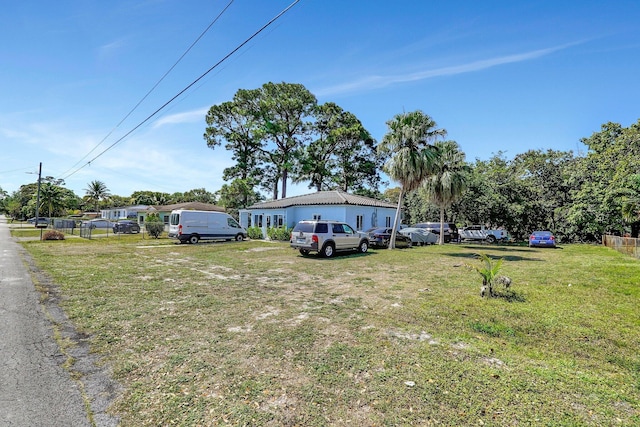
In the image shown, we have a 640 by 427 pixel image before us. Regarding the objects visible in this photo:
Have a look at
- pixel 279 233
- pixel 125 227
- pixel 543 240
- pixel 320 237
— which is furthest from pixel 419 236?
pixel 125 227

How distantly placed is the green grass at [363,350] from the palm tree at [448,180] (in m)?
15.4

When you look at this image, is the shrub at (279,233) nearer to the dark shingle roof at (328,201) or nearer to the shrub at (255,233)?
the shrub at (255,233)

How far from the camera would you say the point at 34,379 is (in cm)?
366

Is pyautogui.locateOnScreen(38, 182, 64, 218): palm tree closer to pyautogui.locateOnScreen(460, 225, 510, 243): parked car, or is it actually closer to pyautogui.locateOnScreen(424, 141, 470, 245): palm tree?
pyautogui.locateOnScreen(424, 141, 470, 245): palm tree

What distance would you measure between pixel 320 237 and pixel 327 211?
10120 mm

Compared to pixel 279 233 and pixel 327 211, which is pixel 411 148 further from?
pixel 279 233

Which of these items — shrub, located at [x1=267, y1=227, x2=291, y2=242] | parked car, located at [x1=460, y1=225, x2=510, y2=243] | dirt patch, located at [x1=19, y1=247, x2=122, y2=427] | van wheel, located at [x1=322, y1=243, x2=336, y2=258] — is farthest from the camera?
parked car, located at [x1=460, y1=225, x2=510, y2=243]

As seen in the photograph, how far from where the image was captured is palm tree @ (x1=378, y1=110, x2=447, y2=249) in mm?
19328

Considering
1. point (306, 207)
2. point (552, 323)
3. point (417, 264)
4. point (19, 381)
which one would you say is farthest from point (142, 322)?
point (306, 207)

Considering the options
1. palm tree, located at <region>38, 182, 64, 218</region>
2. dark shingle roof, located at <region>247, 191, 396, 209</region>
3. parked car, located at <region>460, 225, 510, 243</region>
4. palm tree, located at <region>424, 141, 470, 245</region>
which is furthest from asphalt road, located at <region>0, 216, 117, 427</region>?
palm tree, located at <region>38, 182, 64, 218</region>

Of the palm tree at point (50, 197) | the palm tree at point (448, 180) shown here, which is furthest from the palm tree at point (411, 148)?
the palm tree at point (50, 197)

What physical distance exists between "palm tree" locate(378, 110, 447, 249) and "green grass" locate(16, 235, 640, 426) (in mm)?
11244

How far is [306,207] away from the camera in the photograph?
2677 cm

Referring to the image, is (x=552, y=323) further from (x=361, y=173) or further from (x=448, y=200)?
(x=361, y=173)
